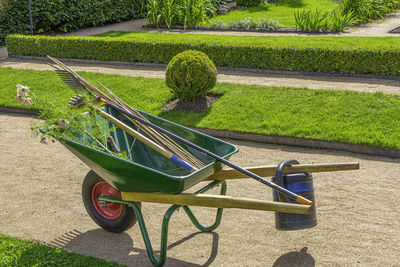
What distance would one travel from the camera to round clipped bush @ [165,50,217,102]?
788 centimetres

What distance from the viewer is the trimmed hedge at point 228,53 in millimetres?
9562

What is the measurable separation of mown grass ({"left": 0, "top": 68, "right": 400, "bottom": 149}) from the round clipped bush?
1.24 ft

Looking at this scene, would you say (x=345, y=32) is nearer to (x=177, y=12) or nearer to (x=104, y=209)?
(x=177, y=12)

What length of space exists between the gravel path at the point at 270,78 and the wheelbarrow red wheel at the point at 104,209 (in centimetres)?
559

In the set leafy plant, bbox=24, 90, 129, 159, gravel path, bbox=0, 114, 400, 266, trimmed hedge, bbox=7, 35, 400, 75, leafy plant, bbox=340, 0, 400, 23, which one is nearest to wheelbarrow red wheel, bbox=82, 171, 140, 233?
gravel path, bbox=0, 114, 400, 266

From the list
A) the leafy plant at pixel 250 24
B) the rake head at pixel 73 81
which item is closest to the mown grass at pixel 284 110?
the rake head at pixel 73 81

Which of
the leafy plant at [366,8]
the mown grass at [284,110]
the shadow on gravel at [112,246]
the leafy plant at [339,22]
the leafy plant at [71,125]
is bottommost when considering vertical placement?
the shadow on gravel at [112,246]

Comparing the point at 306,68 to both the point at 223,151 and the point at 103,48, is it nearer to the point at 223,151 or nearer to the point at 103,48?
the point at 103,48

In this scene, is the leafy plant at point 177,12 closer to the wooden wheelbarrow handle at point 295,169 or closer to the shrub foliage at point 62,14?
the shrub foliage at point 62,14

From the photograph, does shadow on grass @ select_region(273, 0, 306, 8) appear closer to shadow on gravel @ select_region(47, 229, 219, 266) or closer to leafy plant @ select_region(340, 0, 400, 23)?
leafy plant @ select_region(340, 0, 400, 23)

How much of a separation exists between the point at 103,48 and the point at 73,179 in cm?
678

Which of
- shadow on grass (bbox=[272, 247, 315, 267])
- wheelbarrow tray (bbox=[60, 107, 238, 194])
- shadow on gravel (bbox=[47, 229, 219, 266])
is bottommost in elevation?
shadow on gravel (bbox=[47, 229, 219, 266])

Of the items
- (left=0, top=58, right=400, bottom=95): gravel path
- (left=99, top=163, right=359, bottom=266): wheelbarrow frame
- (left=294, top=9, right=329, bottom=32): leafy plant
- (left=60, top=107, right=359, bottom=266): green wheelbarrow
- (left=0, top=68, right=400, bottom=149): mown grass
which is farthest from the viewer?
(left=294, top=9, right=329, bottom=32): leafy plant

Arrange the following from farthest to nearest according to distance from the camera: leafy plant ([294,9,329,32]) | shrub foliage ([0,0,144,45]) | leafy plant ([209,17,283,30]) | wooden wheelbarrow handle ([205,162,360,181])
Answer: leafy plant ([209,17,283,30]), leafy plant ([294,9,329,32]), shrub foliage ([0,0,144,45]), wooden wheelbarrow handle ([205,162,360,181])
